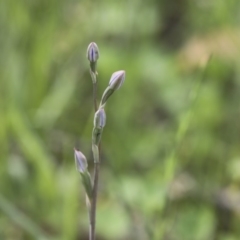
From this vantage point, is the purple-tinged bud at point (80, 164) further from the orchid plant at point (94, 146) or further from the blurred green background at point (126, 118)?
→ the blurred green background at point (126, 118)

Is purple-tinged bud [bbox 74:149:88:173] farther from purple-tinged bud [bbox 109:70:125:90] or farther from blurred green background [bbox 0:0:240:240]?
blurred green background [bbox 0:0:240:240]

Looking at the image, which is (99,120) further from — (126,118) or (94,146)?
(126,118)

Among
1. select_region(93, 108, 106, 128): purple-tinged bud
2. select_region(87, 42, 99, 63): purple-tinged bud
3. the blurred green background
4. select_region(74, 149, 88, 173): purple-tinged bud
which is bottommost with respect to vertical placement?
the blurred green background

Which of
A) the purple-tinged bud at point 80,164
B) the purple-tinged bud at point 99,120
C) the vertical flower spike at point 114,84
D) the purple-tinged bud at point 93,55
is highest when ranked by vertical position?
the purple-tinged bud at point 93,55

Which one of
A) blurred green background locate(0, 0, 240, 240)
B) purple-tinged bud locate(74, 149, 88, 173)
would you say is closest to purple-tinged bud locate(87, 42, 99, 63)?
purple-tinged bud locate(74, 149, 88, 173)

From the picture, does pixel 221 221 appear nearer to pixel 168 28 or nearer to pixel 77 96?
pixel 77 96

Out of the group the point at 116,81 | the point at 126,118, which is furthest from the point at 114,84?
the point at 126,118

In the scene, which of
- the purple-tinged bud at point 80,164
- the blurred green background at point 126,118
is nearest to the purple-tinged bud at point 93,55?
the purple-tinged bud at point 80,164

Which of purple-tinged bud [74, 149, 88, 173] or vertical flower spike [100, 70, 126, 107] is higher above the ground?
vertical flower spike [100, 70, 126, 107]

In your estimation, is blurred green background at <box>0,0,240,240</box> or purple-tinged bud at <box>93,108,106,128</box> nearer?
purple-tinged bud at <box>93,108,106,128</box>
